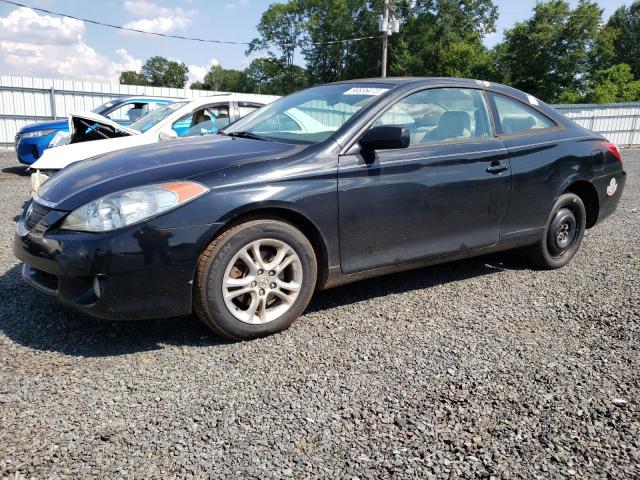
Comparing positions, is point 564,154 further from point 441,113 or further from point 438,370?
point 438,370

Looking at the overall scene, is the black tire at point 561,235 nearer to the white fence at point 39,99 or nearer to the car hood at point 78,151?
the car hood at point 78,151

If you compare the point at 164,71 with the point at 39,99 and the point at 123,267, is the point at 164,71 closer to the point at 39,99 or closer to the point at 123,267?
the point at 39,99

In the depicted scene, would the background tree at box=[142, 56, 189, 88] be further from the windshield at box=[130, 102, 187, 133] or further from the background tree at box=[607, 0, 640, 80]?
the windshield at box=[130, 102, 187, 133]

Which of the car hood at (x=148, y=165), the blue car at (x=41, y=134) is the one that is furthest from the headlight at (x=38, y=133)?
the car hood at (x=148, y=165)

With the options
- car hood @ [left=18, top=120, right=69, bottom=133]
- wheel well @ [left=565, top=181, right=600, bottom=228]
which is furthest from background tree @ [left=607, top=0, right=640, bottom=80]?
wheel well @ [left=565, top=181, right=600, bottom=228]

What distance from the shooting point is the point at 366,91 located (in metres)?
3.88

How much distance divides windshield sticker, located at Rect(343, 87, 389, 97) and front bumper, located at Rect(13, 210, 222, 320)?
1601 millimetres

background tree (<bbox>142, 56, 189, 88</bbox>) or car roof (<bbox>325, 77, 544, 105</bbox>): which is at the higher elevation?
background tree (<bbox>142, 56, 189, 88</bbox>)

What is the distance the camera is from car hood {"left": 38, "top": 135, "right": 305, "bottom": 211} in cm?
299

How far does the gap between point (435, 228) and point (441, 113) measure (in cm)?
87

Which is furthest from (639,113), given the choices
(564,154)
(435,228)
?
(435,228)

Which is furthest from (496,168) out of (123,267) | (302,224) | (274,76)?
(274,76)

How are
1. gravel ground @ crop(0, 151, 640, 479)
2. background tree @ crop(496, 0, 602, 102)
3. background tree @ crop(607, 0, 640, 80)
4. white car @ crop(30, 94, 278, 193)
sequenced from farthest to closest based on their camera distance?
background tree @ crop(607, 0, 640, 80)
background tree @ crop(496, 0, 602, 102)
white car @ crop(30, 94, 278, 193)
gravel ground @ crop(0, 151, 640, 479)

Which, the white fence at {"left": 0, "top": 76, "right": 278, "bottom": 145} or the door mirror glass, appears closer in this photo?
the door mirror glass
